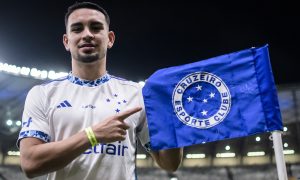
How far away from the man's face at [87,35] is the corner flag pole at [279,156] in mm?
933

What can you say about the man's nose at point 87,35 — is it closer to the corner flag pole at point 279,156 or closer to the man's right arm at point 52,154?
the man's right arm at point 52,154

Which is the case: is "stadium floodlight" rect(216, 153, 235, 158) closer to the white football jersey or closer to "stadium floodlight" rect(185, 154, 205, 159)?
"stadium floodlight" rect(185, 154, 205, 159)

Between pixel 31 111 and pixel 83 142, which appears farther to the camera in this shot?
pixel 31 111

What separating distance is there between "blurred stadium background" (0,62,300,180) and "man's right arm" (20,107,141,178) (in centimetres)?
1252

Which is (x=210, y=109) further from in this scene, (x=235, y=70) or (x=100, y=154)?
(x=100, y=154)

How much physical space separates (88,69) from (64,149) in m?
0.54

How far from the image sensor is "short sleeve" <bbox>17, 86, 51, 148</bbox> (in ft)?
5.65

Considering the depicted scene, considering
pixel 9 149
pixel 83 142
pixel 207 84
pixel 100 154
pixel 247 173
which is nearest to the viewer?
pixel 83 142

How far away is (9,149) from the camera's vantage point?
16.1 metres

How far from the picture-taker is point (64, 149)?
155 cm

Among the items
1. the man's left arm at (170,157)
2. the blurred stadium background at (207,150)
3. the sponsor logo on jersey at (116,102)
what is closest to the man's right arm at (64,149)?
the sponsor logo on jersey at (116,102)

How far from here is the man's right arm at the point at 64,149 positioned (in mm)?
1552

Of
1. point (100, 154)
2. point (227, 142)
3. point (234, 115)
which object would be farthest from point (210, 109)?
point (227, 142)

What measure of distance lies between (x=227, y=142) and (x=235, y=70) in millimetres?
15674
